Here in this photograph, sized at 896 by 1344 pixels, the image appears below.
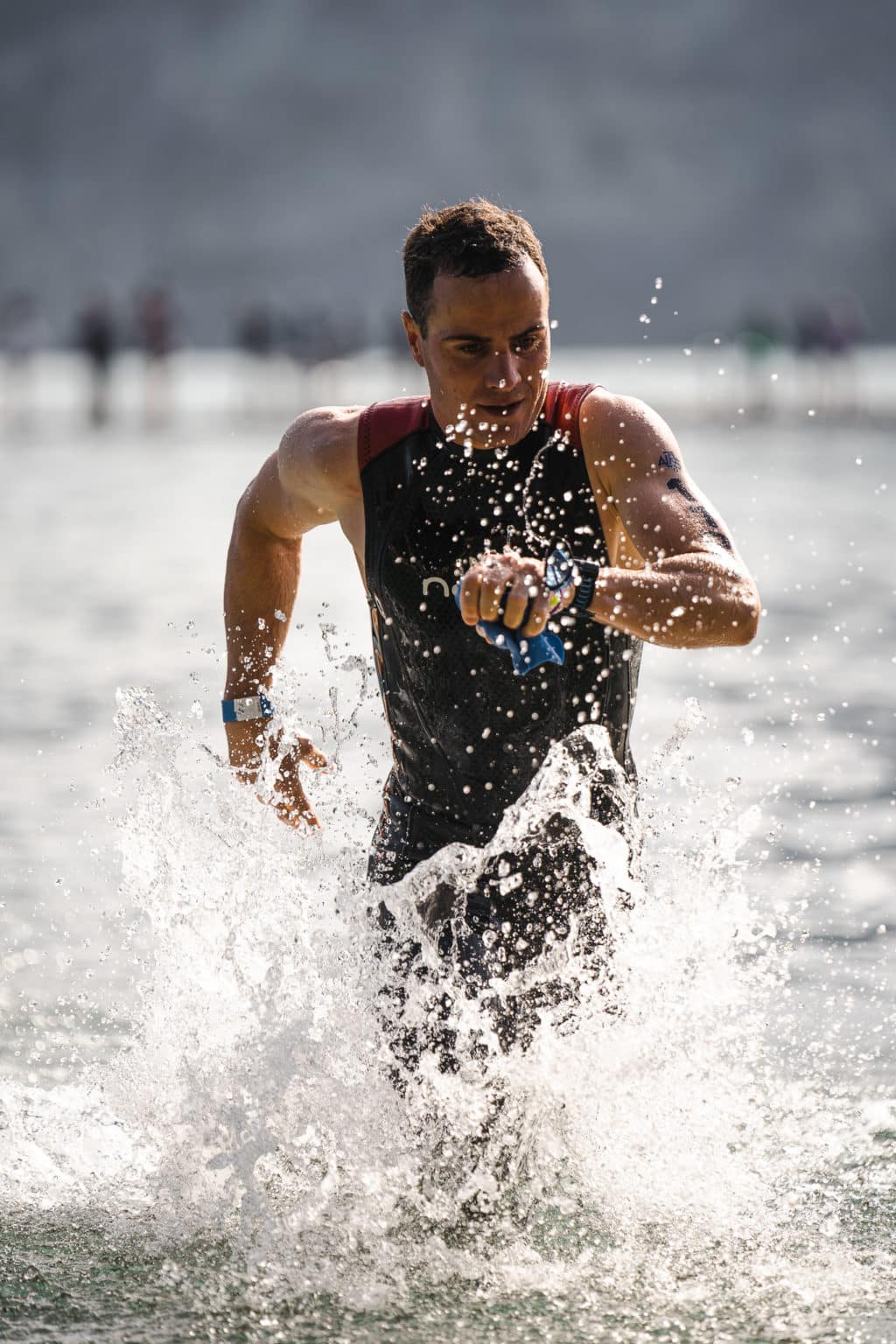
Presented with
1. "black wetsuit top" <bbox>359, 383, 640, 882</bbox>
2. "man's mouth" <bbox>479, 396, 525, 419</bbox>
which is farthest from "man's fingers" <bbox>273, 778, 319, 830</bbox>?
"man's mouth" <bbox>479, 396, 525, 419</bbox>

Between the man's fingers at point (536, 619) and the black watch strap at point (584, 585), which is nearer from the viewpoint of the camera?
the man's fingers at point (536, 619)

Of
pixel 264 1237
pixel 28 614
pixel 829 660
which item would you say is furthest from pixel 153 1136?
pixel 28 614

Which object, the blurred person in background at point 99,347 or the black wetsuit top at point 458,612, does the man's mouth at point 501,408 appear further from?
the blurred person in background at point 99,347

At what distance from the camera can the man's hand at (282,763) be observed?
4.19 meters

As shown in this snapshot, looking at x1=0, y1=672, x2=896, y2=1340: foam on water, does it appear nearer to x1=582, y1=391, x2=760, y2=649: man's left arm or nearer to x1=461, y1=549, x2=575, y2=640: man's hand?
x1=582, y1=391, x2=760, y2=649: man's left arm

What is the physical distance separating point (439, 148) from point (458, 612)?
223 ft

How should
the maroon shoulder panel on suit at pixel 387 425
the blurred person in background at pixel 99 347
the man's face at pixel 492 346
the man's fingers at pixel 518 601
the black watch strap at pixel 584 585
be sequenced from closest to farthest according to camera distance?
the man's fingers at pixel 518 601
the black watch strap at pixel 584 585
the man's face at pixel 492 346
the maroon shoulder panel on suit at pixel 387 425
the blurred person in background at pixel 99 347

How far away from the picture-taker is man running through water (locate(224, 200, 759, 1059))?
11.4 feet

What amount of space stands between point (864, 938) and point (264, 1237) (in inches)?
93.8

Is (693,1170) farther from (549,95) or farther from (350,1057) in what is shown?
(549,95)

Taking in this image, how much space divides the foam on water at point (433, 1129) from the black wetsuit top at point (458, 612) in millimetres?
110

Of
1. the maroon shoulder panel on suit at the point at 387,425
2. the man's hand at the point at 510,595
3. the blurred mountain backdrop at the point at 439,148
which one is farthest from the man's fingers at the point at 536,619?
the blurred mountain backdrop at the point at 439,148

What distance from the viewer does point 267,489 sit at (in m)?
4.22

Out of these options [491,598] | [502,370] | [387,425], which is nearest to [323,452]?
[387,425]
